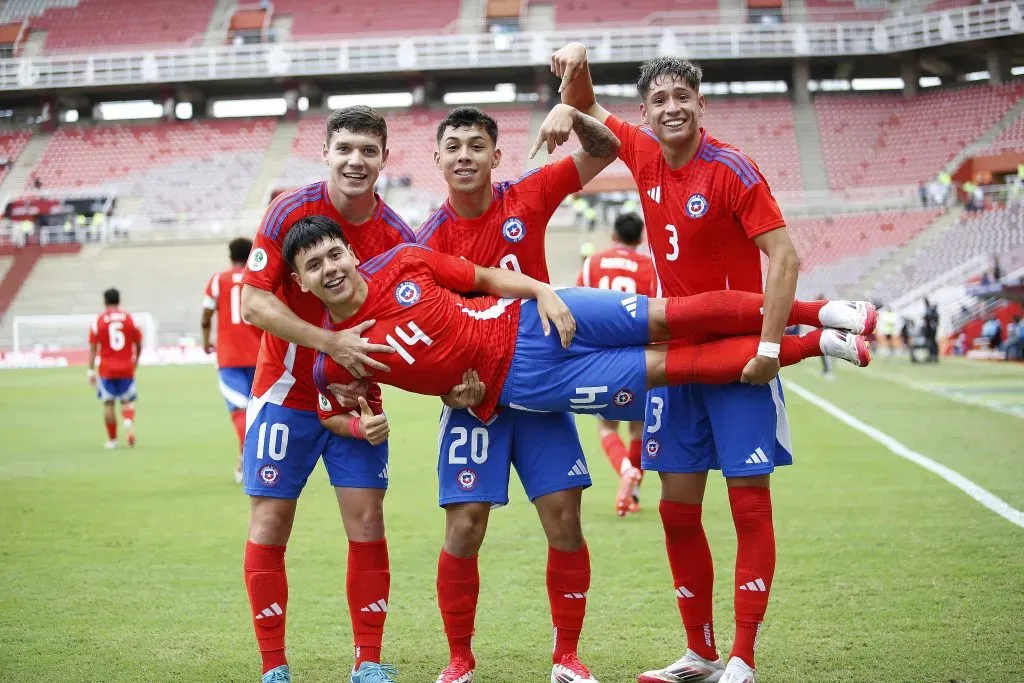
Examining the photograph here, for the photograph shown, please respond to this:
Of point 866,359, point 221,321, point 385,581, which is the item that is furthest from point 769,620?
point 221,321

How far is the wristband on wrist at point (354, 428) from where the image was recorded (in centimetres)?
456

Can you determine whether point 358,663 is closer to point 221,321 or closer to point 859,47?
point 221,321

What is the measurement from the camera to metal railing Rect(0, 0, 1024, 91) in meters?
49.3

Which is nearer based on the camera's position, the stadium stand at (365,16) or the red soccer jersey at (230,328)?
the red soccer jersey at (230,328)

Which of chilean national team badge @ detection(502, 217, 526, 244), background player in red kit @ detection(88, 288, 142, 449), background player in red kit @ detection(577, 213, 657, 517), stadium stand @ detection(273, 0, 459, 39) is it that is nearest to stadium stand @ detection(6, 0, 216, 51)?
stadium stand @ detection(273, 0, 459, 39)

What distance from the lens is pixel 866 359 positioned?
4.61 m

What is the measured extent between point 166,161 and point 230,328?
44.4m

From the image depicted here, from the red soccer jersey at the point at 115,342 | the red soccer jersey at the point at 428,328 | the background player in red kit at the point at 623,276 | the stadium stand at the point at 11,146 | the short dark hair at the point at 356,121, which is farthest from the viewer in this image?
the stadium stand at the point at 11,146

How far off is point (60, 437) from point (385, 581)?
40.9 feet

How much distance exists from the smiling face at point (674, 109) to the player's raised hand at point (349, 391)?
5.68 ft

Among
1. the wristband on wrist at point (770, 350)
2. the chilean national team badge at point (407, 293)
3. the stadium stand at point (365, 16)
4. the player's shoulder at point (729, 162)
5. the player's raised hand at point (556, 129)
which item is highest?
the stadium stand at point (365, 16)

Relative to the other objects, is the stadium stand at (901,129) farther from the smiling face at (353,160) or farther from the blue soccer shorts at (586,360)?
the smiling face at (353,160)

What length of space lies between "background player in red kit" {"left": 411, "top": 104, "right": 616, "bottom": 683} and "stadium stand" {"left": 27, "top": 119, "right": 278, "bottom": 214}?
151ft

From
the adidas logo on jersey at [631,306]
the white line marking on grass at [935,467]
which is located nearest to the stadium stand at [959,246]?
the white line marking on grass at [935,467]
